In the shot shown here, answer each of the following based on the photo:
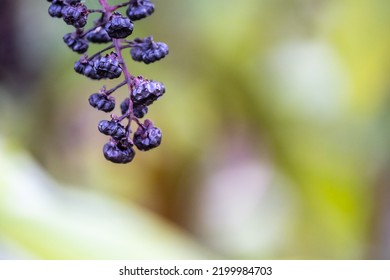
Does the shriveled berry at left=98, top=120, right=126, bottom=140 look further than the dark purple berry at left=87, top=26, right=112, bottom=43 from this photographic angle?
No

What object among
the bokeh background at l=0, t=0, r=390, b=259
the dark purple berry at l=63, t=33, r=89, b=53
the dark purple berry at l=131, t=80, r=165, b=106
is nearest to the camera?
the dark purple berry at l=131, t=80, r=165, b=106

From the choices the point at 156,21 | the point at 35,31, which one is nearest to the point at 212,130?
the point at 156,21

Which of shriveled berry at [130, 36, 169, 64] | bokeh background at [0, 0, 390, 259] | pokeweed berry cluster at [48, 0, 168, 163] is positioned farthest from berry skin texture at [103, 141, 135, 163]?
bokeh background at [0, 0, 390, 259]

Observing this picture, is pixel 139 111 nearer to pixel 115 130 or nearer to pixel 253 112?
pixel 115 130

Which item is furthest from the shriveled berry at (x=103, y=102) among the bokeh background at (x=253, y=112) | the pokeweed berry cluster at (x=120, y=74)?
the bokeh background at (x=253, y=112)

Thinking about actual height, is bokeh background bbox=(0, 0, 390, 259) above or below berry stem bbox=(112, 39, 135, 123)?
above

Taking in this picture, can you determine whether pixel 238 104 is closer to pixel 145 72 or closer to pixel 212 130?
pixel 212 130

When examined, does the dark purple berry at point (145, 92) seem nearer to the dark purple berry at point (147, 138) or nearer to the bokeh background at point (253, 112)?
the dark purple berry at point (147, 138)

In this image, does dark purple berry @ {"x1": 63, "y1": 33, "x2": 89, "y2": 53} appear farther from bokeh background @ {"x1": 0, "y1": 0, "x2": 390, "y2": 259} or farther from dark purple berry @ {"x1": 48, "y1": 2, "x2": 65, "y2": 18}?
bokeh background @ {"x1": 0, "y1": 0, "x2": 390, "y2": 259}
